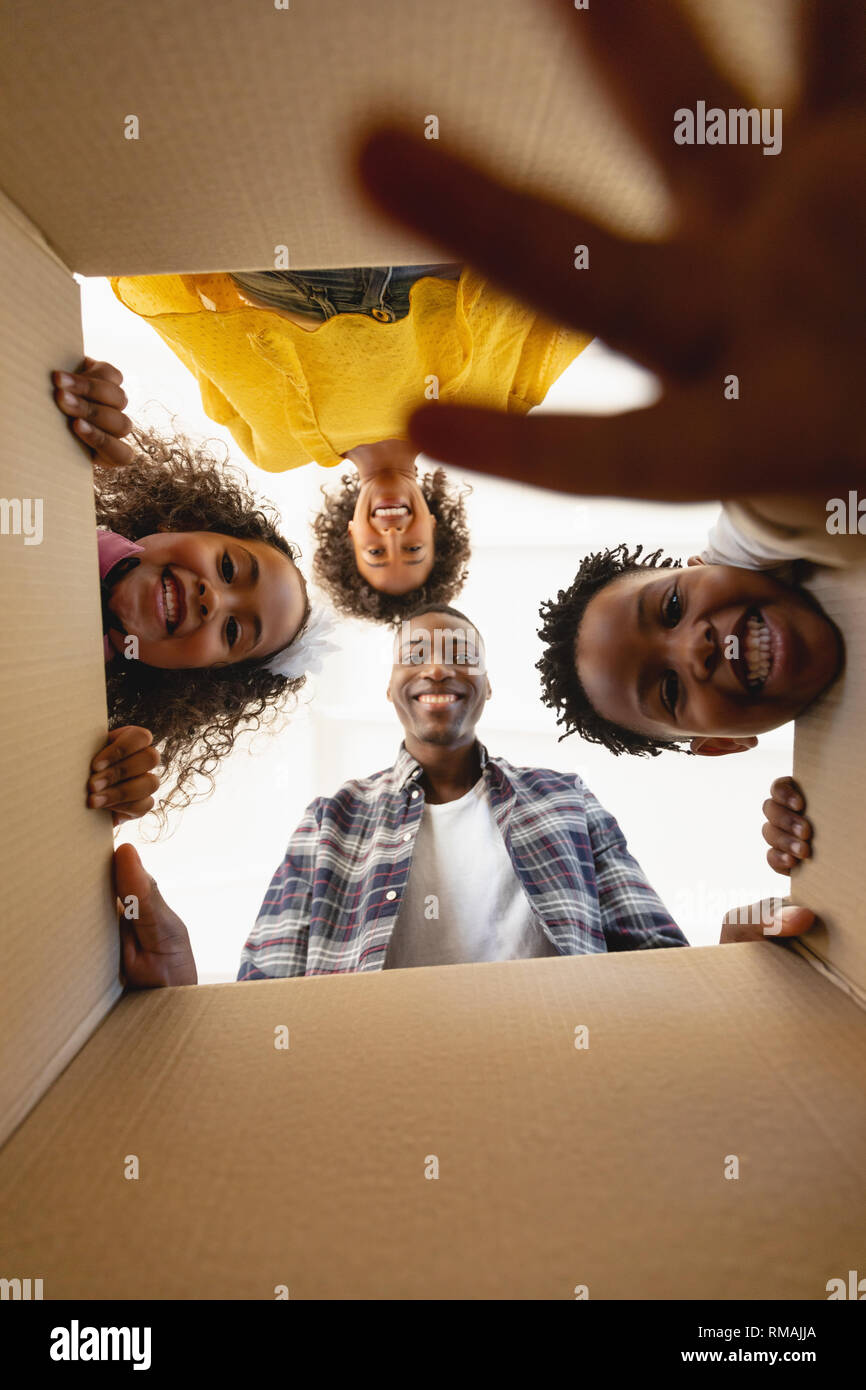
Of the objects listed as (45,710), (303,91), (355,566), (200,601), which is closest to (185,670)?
(200,601)

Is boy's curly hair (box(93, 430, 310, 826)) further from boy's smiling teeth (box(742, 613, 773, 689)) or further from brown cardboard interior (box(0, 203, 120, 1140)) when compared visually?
boy's smiling teeth (box(742, 613, 773, 689))

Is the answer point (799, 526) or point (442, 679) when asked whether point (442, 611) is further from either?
point (799, 526)

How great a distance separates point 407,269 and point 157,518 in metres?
0.44

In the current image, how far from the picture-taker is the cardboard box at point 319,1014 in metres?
0.26

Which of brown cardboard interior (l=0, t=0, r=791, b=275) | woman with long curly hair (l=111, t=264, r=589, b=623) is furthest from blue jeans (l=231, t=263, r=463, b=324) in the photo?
brown cardboard interior (l=0, t=0, r=791, b=275)

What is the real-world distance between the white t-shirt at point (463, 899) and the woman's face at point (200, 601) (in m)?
0.47

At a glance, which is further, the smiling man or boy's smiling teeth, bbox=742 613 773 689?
the smiling man

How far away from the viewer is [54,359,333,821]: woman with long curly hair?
2.64 feet

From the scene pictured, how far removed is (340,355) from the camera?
87 centimetres

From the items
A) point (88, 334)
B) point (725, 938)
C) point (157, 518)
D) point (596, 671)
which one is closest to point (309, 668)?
point (157, 518)

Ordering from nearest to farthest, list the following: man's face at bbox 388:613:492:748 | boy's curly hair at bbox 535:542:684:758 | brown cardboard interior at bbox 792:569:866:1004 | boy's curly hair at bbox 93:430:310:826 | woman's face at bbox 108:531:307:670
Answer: brown cardboard interior at bbox 792:569:866:1004
woman's face at bbox 108:531:307:670
boy's curly hair at bbox 93:430:310:826
boy's curly hair at bbox 535:542:684:758
man's face at bbox 388:613:492:748

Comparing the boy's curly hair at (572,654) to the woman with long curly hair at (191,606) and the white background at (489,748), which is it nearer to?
the white background at (489,748)

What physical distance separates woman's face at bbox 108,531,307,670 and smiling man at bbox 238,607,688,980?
34cm
